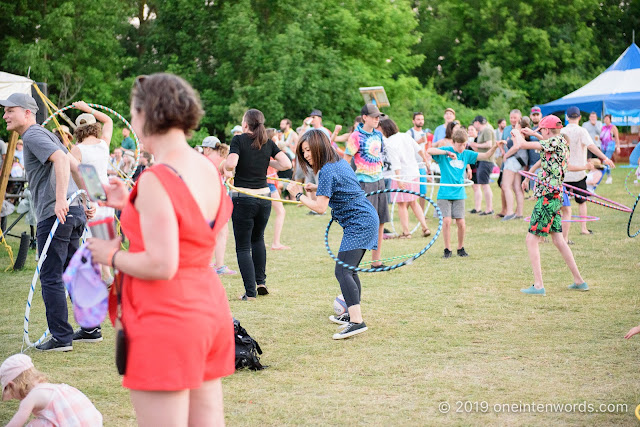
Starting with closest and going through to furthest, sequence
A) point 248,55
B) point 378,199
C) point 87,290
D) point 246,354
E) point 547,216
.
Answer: point 87,290, point 246,354, point 547,216, point 378,199, point 248,55

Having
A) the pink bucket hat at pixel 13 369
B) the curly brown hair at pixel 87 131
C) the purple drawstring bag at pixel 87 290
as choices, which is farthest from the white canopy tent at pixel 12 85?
the purple drawstring bag at pixel 87 290

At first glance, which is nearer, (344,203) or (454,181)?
(344,203)

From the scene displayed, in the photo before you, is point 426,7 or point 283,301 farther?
point 426,7

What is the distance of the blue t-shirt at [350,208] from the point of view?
20.7 ft

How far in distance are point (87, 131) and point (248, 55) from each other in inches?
889

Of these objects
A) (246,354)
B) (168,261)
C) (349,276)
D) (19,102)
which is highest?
(19,102)

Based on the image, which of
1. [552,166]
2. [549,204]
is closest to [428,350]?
[549,204]

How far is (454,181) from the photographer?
10.9 metres

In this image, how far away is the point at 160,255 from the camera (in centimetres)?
241

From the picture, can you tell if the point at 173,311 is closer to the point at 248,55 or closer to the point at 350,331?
the point at 350,331

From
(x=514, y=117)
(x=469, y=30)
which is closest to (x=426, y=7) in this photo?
(x=469, y=30)

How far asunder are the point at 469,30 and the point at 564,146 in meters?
41.5

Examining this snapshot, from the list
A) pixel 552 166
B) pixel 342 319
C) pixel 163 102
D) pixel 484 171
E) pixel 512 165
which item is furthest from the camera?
pixel 484 171

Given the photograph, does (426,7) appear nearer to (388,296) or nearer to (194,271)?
(388,296)
